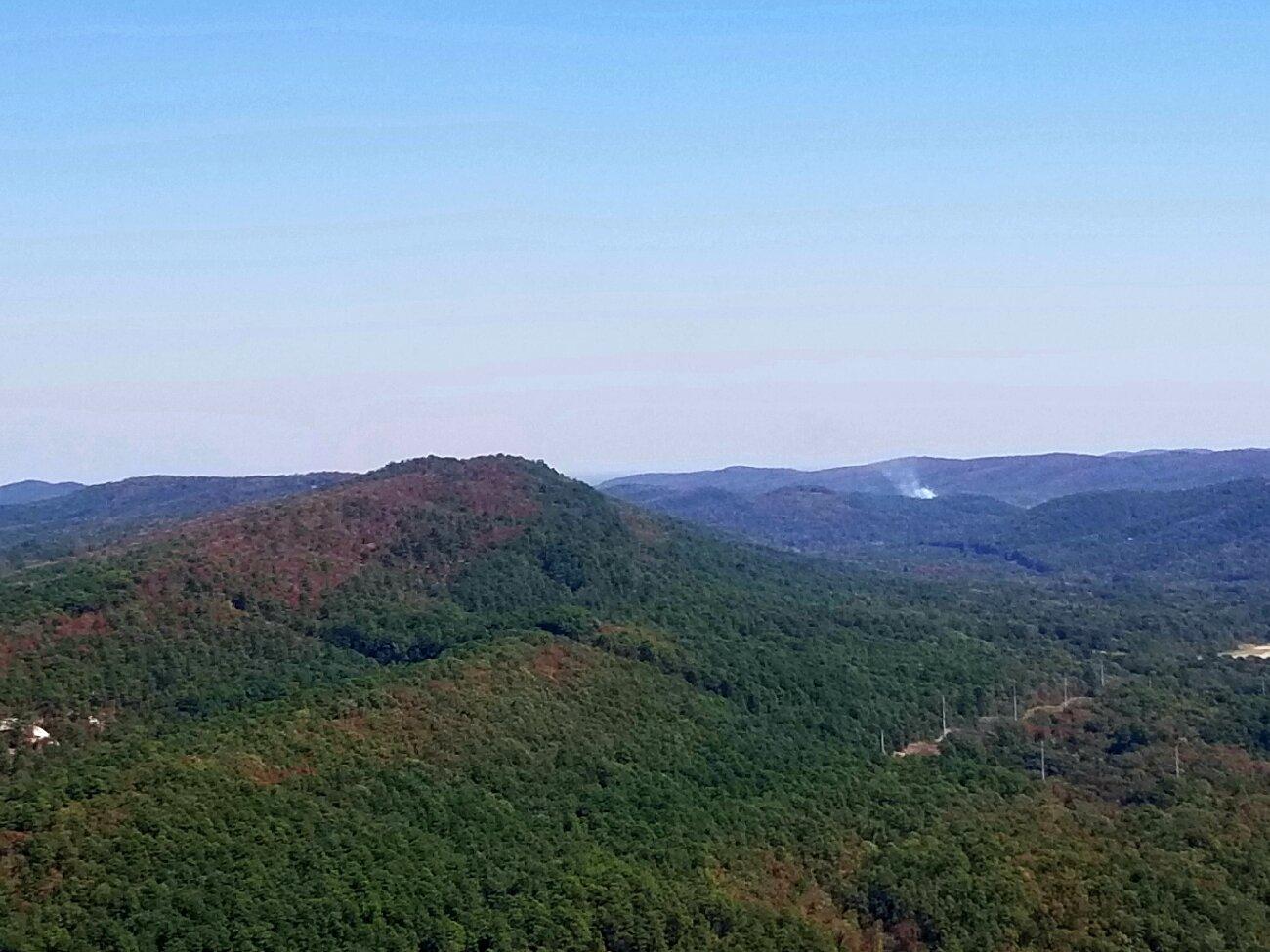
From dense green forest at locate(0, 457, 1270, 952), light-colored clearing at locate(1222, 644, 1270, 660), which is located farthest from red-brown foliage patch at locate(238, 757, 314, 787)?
light-colored clearing at locate(1222, 644, 1270, 660)

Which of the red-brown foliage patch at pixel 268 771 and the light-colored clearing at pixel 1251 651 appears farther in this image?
the light-colored clearing at pixel 1251 651

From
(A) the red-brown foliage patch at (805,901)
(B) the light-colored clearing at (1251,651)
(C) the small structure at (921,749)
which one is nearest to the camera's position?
(A) the red-brown foliage patch at (805,901)

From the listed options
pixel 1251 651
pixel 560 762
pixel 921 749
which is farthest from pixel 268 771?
pixel 1251 651

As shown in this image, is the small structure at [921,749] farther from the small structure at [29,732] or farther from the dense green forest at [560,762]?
the small structure at [29,732]

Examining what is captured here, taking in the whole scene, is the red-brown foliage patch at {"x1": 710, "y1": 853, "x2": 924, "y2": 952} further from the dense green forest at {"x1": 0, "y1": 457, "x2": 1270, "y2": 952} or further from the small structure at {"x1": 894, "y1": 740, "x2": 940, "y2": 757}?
the small structure at {"x1": 894, "y1": 740, "x2": 940, "y2": 757}

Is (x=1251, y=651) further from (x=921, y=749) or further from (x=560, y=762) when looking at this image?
(x=560, y=762)

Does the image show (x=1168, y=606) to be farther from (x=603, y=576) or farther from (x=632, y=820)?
(x=632, y=820)

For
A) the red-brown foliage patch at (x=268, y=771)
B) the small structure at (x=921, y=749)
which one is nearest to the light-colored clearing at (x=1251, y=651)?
the small structure at (x=921, y=749)

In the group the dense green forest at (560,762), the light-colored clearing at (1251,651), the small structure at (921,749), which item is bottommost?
the light-colored clearing at (1251,651)
